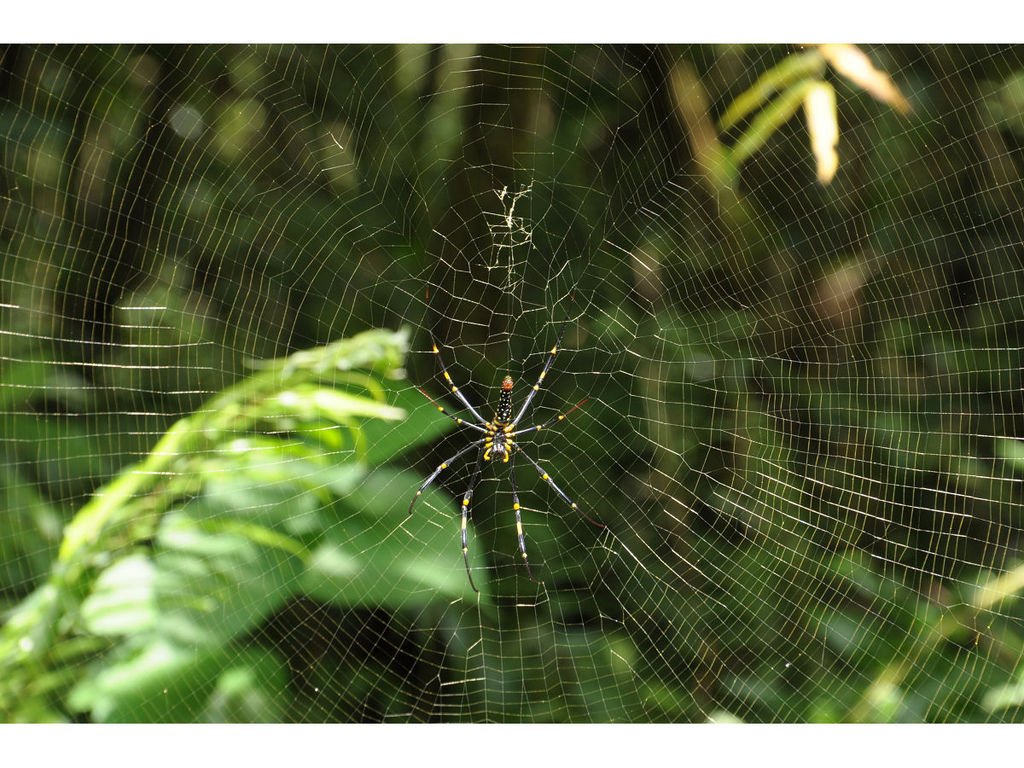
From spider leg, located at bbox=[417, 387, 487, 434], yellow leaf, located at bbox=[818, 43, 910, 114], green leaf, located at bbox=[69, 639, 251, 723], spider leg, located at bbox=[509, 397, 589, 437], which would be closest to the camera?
green leaf, located at bbox=[69, 639, 251, 723]

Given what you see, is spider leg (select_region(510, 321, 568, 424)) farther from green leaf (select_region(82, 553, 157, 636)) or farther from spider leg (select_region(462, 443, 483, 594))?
green leaf (select_region(82, 553, 157, 636))

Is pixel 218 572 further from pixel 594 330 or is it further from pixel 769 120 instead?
pixel 769 120

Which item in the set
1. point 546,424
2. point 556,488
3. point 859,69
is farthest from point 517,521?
point 859,69

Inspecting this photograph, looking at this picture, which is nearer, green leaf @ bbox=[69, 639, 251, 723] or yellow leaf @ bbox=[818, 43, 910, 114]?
green leaf @ bbox=[69, 639, 251, 723]

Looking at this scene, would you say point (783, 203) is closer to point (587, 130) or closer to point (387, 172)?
point (587, 130)

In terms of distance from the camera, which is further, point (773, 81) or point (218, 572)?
point (773, 81)

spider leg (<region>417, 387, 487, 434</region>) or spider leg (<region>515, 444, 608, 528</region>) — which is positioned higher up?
spider leg (<region>417, 387, 487, 434</region>)

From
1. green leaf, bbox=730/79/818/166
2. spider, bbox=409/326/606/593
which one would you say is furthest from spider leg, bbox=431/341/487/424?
green leaf, bbox=730/79/818/166
